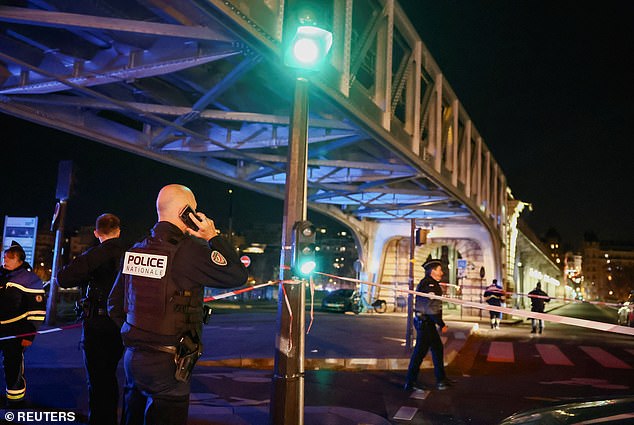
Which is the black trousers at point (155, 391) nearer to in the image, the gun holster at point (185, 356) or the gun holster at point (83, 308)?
the gun holster at point (185, 356)

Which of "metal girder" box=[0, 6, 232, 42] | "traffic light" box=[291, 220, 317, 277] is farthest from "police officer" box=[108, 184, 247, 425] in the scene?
"metal girder" box=[0, 6, 232, 42]

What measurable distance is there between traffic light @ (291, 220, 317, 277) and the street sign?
1239 cm

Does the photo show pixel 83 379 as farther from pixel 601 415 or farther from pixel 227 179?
pixel 227 179

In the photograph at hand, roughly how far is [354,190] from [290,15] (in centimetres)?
1328

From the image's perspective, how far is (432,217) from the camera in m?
26.0

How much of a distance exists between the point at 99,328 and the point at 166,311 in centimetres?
157

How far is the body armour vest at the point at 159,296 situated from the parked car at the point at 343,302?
24.3m

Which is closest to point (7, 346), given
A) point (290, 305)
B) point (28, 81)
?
point (290, 305)

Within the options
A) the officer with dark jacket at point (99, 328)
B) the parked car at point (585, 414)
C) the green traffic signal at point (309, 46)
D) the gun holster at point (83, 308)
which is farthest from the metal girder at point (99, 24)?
the parked car at point (585, 414)

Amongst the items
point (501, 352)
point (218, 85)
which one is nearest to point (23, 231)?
point (218, 85)

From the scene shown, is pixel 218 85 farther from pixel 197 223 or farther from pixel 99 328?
pixel 197 223

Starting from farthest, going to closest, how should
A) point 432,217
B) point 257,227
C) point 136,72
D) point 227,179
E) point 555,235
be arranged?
1. point 555,235
2. point 257,227
3. point 432,217
4. point 227,179
5. point 136,72

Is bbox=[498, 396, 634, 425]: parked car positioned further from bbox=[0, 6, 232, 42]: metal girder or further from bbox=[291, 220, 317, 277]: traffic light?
bbox=[0, 6, 232, 42]: metal girder

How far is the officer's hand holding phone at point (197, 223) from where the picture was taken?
363cm
